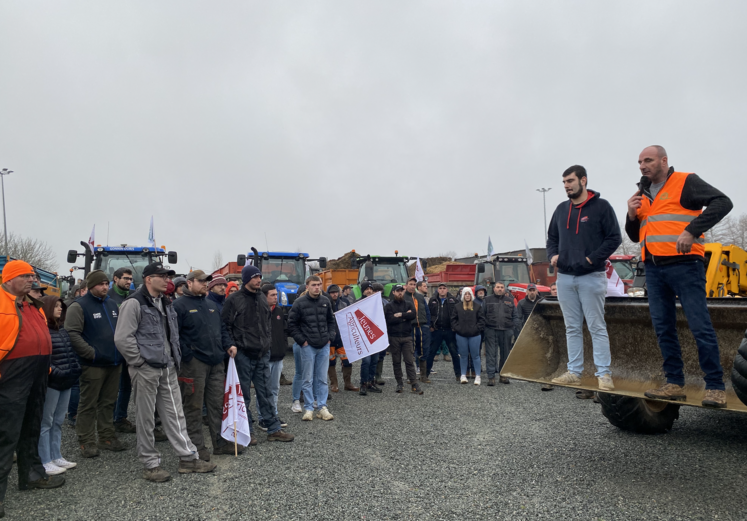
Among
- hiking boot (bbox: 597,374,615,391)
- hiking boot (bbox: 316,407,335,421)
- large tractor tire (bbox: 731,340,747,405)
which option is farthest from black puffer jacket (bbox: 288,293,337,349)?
large tractor tire (bbox: 731,340,747,405)

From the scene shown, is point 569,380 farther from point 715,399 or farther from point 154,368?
point 154,368

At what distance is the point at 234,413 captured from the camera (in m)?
5.54

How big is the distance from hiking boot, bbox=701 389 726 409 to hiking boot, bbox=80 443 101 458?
557 cm

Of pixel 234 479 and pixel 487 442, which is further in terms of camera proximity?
pixel 487 442

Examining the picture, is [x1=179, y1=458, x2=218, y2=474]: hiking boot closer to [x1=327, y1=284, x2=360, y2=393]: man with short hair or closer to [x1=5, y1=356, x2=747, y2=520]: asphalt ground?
[x1=5, y1=356, x2=747, y2=520]: asphalt ground

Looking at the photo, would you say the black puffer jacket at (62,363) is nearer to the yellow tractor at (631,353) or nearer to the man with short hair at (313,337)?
the man with short hair at (313,337)

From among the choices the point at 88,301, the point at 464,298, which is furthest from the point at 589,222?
the point at 464,298

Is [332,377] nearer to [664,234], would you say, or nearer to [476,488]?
[476,488]

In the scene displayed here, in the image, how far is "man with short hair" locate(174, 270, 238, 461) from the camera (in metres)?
5.26

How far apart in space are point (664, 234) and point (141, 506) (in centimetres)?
450

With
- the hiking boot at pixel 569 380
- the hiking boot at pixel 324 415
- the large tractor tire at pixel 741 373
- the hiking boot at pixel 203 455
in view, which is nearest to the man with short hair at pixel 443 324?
the hiking boot at pixel 324 415

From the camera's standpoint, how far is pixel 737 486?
4.11 m

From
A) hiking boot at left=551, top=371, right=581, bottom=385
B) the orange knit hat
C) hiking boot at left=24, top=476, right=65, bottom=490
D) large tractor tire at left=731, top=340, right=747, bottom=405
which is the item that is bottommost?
hiking boot at left=24, top=476, right=65, bottom=490

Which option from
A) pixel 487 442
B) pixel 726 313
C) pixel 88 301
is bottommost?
pixel 487 442
